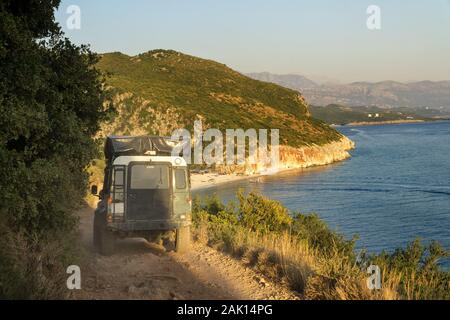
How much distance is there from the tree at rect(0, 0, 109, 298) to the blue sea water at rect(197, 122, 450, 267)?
21.1 metres

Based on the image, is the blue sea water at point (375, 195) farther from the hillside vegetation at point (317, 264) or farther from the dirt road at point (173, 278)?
the dirt road at point (173, 278)

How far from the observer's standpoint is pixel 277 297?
9.09m

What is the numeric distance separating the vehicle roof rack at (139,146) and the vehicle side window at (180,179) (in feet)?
1.98

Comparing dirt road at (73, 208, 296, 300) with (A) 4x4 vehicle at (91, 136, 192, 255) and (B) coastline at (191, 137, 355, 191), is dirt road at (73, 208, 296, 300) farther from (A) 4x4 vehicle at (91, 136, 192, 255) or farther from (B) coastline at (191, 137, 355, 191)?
(B) coastline at (191, 137, 355, 191)

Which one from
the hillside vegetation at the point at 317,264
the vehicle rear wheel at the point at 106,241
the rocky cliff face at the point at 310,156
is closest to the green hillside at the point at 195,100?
the rocky cliff face at the point at 310,156

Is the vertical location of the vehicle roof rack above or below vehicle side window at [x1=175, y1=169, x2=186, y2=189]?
above

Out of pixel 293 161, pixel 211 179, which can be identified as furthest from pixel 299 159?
pixel 211 179

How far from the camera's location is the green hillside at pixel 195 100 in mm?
84750

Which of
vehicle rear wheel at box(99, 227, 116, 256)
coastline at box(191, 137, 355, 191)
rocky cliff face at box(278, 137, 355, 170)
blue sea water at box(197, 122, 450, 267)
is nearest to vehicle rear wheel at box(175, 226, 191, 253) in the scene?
vehicle rear wheel at box(99, 227, 116, 256)

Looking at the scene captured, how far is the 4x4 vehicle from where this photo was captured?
534 inches
